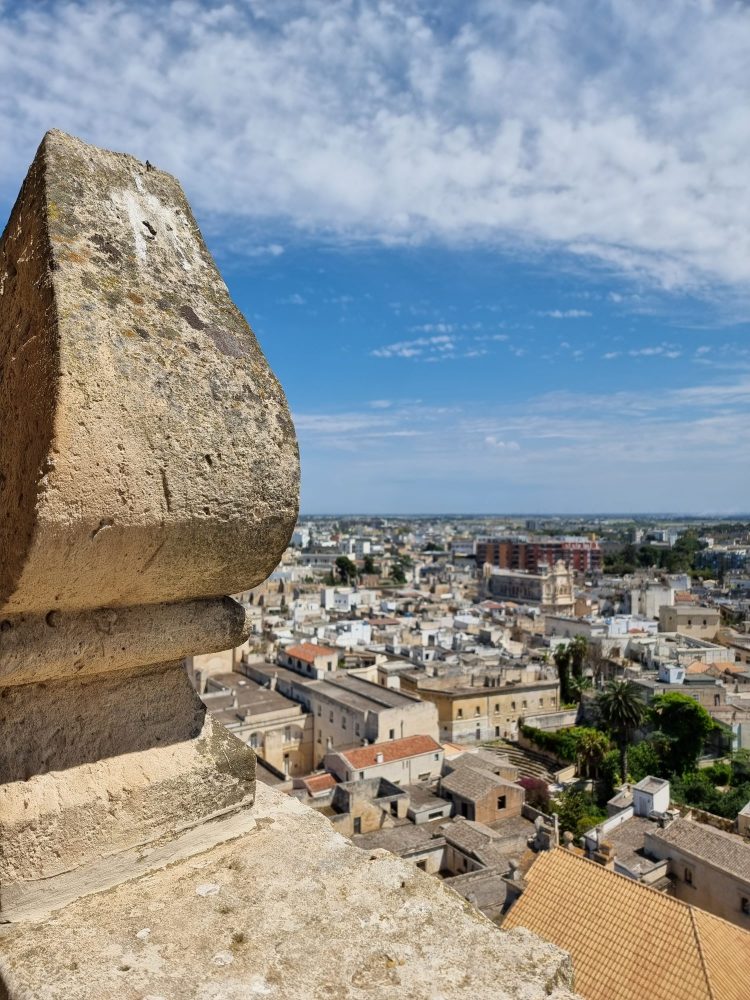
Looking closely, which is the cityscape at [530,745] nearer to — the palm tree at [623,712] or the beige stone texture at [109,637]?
the palm tree at [623,712]

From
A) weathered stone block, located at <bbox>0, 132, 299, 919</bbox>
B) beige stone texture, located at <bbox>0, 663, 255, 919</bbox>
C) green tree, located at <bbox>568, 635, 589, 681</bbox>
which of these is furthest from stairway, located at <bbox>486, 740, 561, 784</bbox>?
weathered stone block, located at <bbox>0, 132, 299, 919</bbox>

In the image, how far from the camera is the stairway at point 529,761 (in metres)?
32.0

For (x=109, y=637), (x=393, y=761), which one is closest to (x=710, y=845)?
(x=393, y=761)

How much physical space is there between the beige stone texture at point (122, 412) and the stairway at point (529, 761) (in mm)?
30940

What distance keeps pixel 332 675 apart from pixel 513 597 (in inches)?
2057

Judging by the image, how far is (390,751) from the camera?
26281 millimetres

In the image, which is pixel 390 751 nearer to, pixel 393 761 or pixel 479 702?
pixel 393 761

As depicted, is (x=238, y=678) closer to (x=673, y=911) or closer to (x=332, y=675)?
(x=332, y=675)

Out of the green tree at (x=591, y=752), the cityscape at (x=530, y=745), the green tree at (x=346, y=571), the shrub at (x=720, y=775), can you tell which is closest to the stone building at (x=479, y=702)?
the cityscape at (x=530, y=745)

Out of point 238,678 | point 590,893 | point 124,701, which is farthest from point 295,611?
point 124,701

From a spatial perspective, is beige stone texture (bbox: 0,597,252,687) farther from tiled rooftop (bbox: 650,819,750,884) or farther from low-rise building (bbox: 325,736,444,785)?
low-rise building (bbox: 325,736,444,785)

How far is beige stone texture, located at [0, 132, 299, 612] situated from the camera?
1922 mm

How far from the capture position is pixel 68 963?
6.34 feet

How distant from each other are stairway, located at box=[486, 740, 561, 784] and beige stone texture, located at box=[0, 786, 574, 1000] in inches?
1199
